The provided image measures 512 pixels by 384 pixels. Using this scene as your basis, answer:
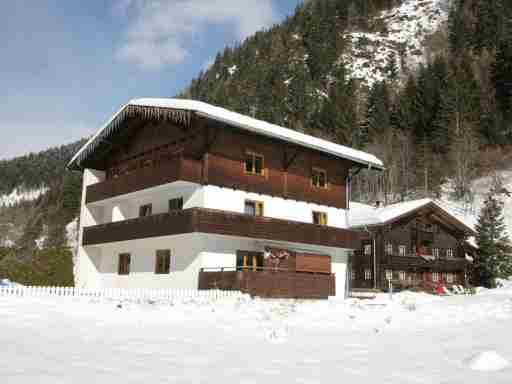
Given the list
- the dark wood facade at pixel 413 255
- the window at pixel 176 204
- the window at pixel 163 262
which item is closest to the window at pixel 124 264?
the window at pixel 163 262

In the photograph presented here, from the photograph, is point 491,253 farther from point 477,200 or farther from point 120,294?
point 120,294

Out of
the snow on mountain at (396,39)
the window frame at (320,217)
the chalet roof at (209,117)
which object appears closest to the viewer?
the chalet roof at (209,117)

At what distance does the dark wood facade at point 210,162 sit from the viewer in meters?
25.1

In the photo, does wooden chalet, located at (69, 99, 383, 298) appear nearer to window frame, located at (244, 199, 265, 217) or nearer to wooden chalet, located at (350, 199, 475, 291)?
window frame, located at (244, 199, 265, 217)

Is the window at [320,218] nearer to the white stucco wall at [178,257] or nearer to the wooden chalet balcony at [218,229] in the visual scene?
the wooden chalet balcony at [218,229]

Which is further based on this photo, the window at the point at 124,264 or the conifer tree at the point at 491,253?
the conifer tree at the point at 491,253

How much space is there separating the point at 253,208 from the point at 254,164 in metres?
2.22

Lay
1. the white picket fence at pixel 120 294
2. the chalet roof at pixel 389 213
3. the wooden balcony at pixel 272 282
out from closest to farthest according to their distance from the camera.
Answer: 1. the white picket fence at pixel 120 294
2. the wooden balcony at pixel 272 282
3. the chalet roof at pixel 389 213

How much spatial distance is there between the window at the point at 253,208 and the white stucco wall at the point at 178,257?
142 cm

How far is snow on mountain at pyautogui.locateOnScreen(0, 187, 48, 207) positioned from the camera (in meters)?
157

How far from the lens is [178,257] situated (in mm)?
25297

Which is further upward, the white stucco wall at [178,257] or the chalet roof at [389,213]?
the chalet roof at [389,213]

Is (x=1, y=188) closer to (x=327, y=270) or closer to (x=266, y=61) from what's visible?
(x=266, y=61)

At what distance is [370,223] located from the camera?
38.4m
